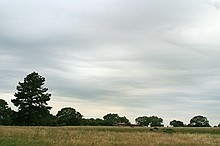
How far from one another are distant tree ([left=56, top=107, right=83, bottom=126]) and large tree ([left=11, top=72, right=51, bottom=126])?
2038 centimetres

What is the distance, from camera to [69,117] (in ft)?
347

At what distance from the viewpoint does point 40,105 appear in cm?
7762

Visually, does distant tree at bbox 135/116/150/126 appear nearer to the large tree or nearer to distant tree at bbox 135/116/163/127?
distant tree at bbox 135/116/163/127

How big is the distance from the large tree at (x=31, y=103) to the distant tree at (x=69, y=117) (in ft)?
66.9

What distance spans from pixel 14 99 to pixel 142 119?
76.1 m

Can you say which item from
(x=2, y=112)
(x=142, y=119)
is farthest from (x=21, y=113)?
(x=142, y=119)

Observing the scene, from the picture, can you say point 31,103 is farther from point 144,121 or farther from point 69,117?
point 144,121

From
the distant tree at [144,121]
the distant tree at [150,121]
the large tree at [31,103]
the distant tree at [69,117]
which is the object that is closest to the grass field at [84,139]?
the large tree at [31,103]

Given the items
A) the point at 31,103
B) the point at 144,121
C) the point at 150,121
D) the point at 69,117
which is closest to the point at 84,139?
the point at 31,103

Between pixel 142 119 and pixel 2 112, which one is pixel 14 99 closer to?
pixel 2 112

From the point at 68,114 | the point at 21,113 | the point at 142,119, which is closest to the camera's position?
the point at 21,113

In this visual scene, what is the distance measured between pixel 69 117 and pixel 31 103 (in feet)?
97.8

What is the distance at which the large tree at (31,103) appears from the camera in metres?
75.8

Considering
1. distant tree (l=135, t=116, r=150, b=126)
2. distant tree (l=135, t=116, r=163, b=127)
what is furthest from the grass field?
distant tree (l=135, t=116, r=150, b=126)
